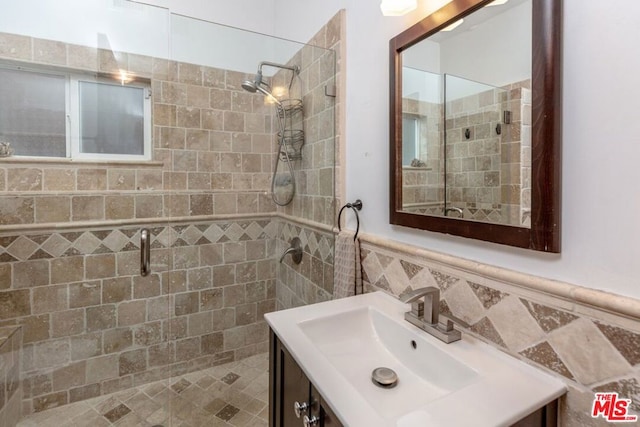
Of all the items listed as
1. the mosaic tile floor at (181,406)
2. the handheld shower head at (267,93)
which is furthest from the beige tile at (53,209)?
the handheld shower head at (267,93)

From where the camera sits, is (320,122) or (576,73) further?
(320,122)

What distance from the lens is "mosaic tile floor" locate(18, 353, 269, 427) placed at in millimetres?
1737

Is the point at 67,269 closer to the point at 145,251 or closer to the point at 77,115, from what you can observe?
the point at 145,251

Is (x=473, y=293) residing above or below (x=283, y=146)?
below

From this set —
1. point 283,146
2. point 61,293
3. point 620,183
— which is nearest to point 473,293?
point 620,183

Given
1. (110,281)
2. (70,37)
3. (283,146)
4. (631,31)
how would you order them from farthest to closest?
(283,146) → (110,281) → (70,37) → (631,31)

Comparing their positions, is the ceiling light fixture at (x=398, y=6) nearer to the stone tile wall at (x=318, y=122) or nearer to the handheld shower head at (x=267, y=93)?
the stone tile wall at (x=318, y=122)

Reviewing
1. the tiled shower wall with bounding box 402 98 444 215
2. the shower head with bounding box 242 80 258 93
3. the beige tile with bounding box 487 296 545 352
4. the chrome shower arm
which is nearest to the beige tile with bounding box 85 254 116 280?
the shower head with bounding box 242 80 258 93

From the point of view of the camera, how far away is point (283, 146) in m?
2.18

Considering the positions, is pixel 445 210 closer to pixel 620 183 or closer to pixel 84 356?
pixel 620 183

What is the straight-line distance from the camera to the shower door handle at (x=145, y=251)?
1.99 metres

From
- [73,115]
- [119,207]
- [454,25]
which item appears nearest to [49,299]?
[119,207]

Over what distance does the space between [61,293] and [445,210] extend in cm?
211

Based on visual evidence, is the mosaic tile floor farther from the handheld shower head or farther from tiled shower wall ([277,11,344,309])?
the handheld shower head
